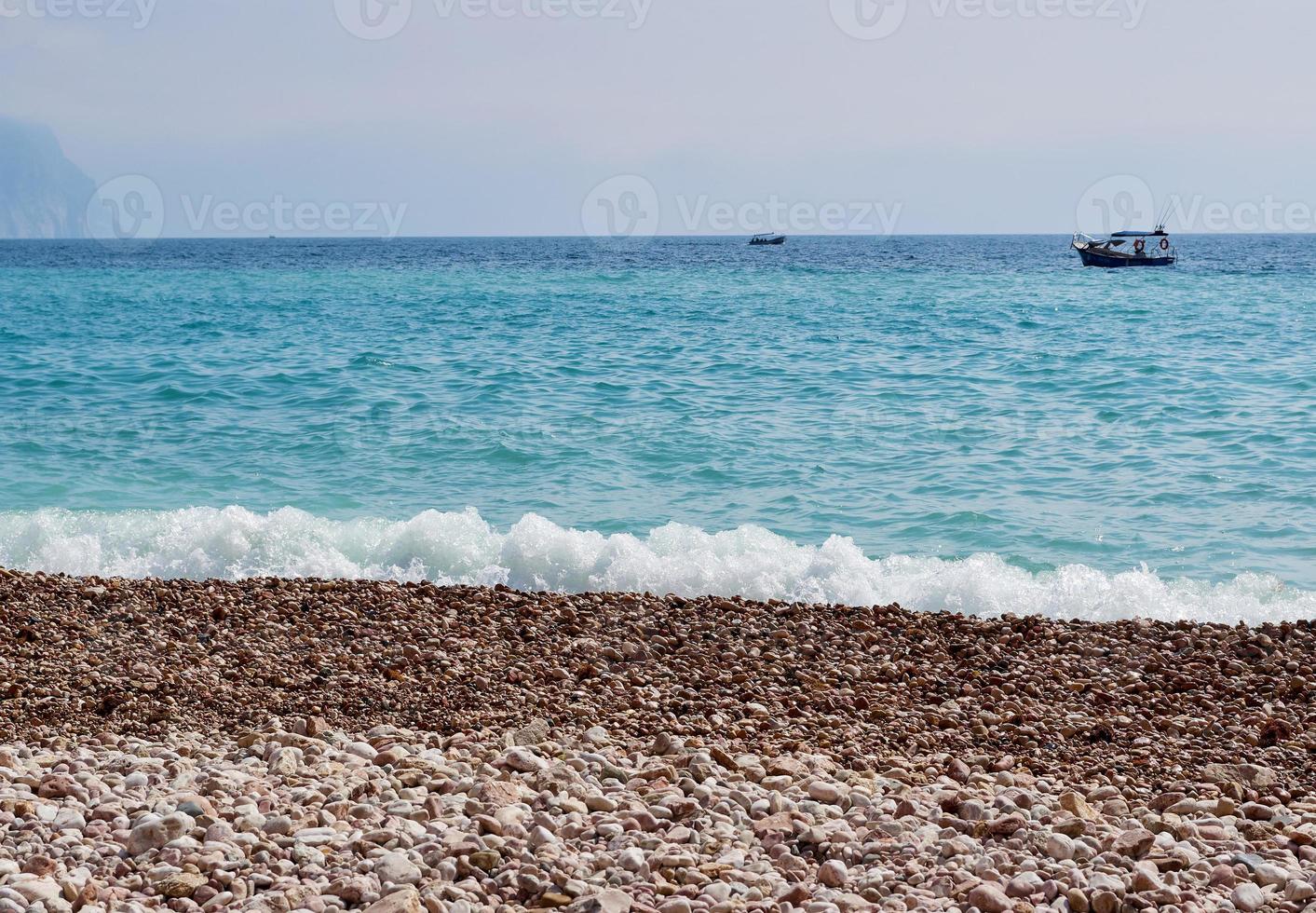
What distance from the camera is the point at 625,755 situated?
4836 mm

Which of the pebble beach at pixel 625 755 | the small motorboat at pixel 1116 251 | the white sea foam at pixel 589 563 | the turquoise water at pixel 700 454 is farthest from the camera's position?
the small motorboat at pixel 1116 251

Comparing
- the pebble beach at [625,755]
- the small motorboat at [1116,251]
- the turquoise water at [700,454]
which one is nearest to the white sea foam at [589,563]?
the turquoise water at [700,454]

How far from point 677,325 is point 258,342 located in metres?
8.40

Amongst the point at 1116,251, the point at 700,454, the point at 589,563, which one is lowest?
the point at 589,563

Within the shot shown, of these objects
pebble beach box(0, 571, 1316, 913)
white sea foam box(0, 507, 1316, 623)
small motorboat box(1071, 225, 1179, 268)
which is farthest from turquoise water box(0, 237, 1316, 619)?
small motorboat box(1071, 225, 1179, 268)

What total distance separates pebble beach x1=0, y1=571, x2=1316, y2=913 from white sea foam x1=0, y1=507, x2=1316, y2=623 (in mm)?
1273

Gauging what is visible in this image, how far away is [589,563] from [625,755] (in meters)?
3.89

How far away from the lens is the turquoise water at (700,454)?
8.77 meters

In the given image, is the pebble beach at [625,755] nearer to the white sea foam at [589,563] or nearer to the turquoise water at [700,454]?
the white sea foam at [589,563]

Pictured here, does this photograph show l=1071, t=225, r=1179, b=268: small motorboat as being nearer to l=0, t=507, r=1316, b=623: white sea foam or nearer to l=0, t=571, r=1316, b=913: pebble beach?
l=0, t=507, r=1316, b=623: white sea foam

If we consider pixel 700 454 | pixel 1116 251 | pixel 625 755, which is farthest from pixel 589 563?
pixel 1116 251

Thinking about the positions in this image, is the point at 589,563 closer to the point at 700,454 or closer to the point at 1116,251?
the point at 700,454

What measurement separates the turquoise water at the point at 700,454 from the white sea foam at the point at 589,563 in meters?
0.03

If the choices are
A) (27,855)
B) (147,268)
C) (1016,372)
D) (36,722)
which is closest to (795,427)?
(1016,372)
